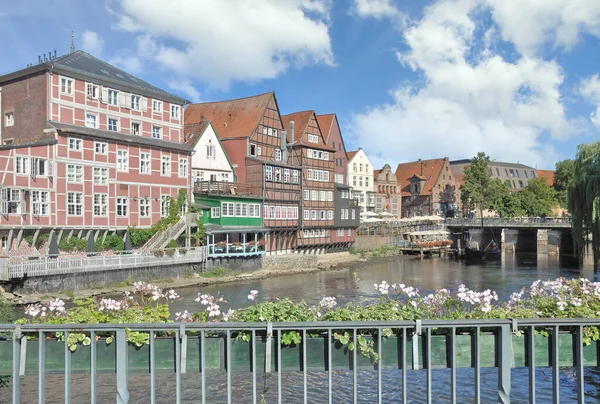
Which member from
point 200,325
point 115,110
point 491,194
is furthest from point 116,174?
point 491,194

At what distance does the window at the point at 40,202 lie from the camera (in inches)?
1261

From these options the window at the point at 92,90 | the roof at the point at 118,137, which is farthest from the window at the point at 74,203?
the window at the point at 92,90

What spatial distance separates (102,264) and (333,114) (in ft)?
120

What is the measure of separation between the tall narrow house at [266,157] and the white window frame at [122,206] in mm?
12042

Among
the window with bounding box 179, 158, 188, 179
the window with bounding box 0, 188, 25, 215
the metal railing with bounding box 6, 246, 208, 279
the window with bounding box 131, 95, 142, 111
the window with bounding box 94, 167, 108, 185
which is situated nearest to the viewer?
the metal railing with bounding box 6, 246, 208, 279

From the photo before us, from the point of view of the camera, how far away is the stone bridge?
6794 centimetres

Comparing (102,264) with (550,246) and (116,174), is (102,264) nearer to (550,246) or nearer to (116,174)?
(116,174)

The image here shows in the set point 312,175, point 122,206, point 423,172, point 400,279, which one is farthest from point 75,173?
point 423,172

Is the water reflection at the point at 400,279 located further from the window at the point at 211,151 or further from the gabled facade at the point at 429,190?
the gabled facade at the point at 429,190

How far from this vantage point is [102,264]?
31.2m

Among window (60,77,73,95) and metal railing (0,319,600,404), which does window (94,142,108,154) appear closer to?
window (60,77,73,95)

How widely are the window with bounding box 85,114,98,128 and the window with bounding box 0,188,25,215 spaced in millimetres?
6983

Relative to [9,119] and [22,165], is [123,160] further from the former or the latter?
[9,119]

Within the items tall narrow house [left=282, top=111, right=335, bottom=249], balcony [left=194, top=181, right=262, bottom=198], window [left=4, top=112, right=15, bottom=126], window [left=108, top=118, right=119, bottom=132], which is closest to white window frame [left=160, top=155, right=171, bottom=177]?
balcony [left=194, top=181, right=262, bottom=198]
